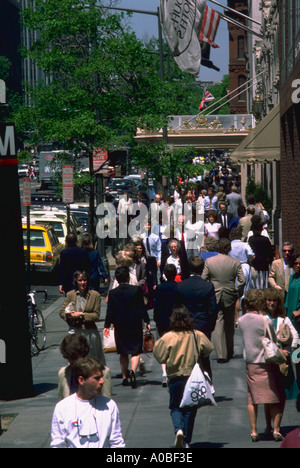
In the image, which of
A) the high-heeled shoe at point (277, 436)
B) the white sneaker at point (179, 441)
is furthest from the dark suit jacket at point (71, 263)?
the white sneaker at point (179, 441)

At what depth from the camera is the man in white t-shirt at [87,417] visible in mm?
5750

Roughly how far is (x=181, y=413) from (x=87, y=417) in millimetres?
3117

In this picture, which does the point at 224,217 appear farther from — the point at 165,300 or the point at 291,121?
the point at 165,300

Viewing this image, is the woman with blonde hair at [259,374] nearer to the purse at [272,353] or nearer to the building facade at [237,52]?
the purse at [272,353]

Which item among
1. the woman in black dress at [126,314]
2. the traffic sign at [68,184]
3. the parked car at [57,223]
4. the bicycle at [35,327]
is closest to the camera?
the woman in black dress at [126,314]

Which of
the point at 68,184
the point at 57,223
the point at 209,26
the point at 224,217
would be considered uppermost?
the point at 209,26

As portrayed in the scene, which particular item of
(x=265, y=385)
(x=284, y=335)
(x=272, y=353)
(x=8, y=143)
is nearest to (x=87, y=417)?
(x=272, y=353)

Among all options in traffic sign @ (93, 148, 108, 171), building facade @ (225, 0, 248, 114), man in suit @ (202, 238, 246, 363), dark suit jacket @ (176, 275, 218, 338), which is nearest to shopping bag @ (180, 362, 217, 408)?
dark suit jacket @ (176, 275, 218, 338)

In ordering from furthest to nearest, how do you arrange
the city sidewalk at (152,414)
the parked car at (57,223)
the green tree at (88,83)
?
the parked car at (57,223) < the green tree at (88,83) < the city sidewalk at (152,414)

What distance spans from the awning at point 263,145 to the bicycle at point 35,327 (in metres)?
9.42

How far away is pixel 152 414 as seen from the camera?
10.7 m

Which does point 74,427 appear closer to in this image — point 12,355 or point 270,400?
point 270,400

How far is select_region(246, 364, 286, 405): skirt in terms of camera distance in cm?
917

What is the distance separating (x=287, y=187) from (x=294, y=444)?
19124 millimetres
